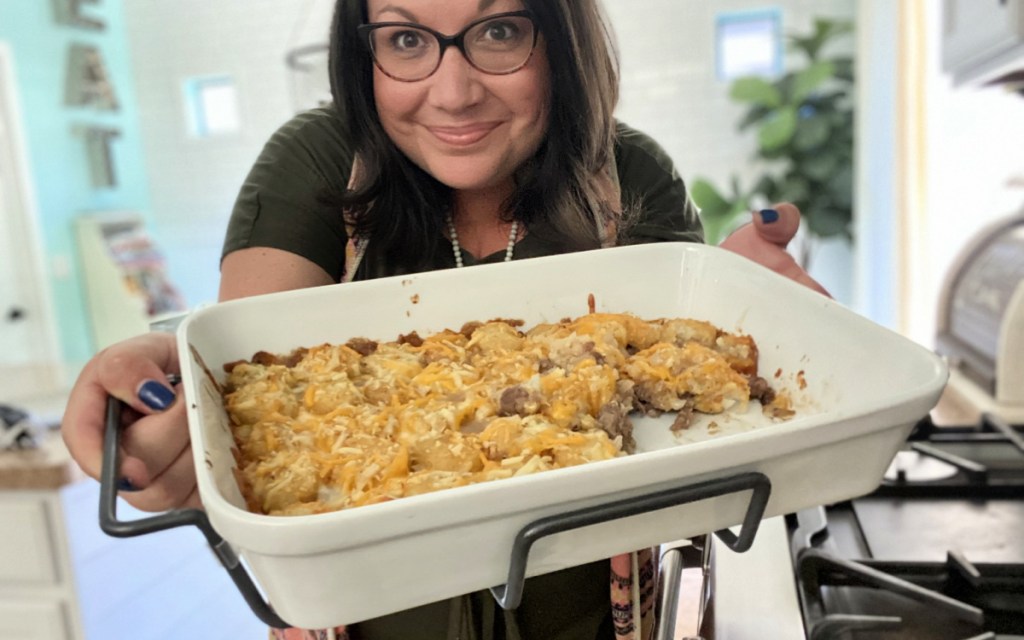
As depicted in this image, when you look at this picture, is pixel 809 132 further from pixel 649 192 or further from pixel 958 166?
pixel 649 192

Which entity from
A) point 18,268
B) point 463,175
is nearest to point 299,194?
point 463,175

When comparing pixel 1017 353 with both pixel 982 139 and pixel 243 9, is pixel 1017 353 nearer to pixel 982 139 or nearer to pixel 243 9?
pixel 982 139

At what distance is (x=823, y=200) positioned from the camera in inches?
74.2

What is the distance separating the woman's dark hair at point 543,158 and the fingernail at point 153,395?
190mm

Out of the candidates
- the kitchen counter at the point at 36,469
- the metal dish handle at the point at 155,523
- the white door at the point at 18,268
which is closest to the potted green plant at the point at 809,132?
the kitchen counter at the point at 36,469

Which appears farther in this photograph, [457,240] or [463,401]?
[457,240]

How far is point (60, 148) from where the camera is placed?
1951 millimetres

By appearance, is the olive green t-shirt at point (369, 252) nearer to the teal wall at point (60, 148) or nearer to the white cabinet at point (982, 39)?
the white cabinet at point (982, 39)

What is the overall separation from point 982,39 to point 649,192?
2.50 feet

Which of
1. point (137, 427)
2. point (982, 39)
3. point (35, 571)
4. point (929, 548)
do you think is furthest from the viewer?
point (35, 571)

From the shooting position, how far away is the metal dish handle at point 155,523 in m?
0.32

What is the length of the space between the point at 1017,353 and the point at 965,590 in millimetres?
545

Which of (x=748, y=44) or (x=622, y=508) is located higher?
(x=748, y=44)

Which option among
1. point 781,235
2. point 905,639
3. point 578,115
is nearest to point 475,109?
point 578,115
